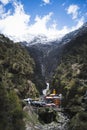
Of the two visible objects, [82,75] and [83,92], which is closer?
[83,92]

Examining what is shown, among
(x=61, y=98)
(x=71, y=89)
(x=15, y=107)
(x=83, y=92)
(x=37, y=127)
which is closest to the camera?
(x=15, y=107)

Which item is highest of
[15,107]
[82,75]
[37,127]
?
[82,75]

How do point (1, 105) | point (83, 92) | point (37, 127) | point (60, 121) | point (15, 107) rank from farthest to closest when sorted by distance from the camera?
point (83, 92) < point (60, 121) < point (37, 127) < point (15, 107) < point (1, 105)

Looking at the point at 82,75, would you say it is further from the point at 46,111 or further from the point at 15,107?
the point at 15,107

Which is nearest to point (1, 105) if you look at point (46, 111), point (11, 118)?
point (11, 118)

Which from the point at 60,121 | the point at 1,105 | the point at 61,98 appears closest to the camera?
the point at 1,105

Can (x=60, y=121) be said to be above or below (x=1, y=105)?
below

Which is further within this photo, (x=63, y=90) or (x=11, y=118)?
(x=63, y=90)

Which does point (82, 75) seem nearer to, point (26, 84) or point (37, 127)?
point (26, 84)

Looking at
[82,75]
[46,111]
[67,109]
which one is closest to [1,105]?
[46,111]
